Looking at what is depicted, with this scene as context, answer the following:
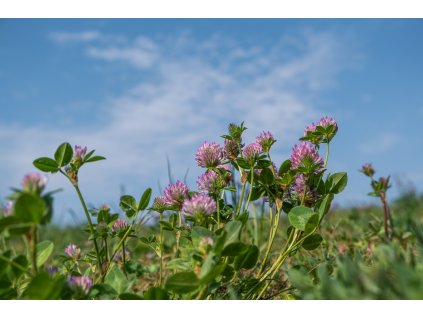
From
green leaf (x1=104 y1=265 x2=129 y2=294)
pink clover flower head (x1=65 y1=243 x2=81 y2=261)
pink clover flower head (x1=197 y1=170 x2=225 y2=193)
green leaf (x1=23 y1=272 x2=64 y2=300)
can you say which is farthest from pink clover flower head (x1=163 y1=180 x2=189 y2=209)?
green leaf (x1=23 y1=272 x2=64 y2=300)

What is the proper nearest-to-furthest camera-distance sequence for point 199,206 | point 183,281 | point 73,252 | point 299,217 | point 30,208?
point 30,208
point 183,281
point 199,206
point 299,217
point 73,252

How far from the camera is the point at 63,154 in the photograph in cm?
148

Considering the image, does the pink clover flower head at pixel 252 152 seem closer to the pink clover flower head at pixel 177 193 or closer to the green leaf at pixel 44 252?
the pink clover flower head at pixel 177 193

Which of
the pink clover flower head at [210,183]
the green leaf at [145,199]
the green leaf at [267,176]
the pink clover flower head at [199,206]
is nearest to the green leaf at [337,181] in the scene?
the green leaf at [267,176]

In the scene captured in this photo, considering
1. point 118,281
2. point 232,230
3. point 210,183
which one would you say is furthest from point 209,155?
point 118,281

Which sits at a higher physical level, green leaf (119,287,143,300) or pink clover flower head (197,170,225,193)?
pink clover flower head (197,170,225,193)

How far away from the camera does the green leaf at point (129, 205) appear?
175cm

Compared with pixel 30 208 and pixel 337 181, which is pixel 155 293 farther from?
pixel 337 181

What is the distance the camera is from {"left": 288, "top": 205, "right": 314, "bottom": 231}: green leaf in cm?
154

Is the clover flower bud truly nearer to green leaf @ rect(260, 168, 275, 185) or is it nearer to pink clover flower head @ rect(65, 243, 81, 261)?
green leaf @ rect(260, 168, 275, 185)

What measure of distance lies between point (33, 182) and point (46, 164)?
397 millimetres

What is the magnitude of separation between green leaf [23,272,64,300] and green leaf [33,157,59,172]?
0.48 metres

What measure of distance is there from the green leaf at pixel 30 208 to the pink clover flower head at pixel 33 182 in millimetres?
69

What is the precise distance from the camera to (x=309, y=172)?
1.64 meters
